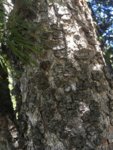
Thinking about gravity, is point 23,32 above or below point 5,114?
above

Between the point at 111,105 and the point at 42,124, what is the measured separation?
384mm

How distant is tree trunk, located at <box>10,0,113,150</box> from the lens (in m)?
2.00

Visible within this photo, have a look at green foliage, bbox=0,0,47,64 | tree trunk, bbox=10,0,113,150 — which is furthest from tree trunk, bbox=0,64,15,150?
green foliage, bbox=0,0,47,64

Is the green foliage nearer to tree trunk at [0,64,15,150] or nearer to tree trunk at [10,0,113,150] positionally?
tree trunk at [10,0,113,150]

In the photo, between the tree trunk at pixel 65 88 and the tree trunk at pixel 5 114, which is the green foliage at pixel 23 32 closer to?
the tree trunk at pixel 65 88

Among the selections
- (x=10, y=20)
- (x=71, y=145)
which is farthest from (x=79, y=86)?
(x=10, y=20)

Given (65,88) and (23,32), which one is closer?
(65,88)

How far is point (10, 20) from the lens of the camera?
6.42ft

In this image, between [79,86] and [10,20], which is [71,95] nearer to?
[79,86]

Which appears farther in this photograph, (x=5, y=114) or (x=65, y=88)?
(x=5, y=114)

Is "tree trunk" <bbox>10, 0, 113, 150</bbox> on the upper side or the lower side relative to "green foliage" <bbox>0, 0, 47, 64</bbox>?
lower

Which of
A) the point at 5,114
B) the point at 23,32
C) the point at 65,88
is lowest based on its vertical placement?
the point at 5,114

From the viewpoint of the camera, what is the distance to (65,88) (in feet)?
6.98

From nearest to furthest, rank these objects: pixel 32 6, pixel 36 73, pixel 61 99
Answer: pixel 61 99 < pixel 36 73 < pixel 32 6
